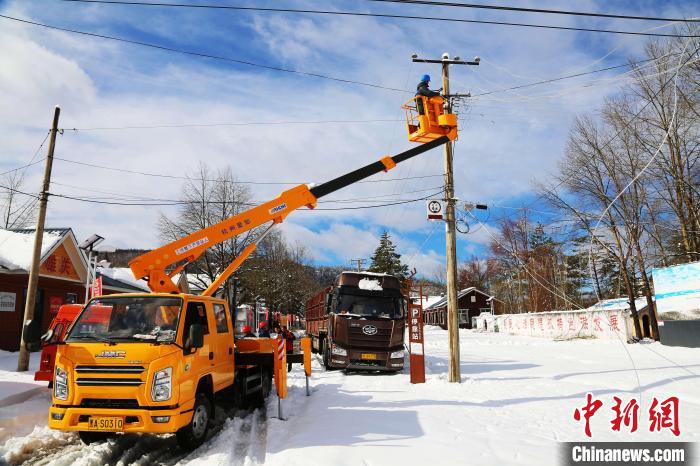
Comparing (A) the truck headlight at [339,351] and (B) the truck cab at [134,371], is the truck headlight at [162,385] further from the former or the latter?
(A) the truck headlight at [339,351]

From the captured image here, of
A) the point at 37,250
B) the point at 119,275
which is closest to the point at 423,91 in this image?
the point at 37,250

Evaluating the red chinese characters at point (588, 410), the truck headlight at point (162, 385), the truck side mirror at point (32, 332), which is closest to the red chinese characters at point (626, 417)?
the red chinese characters at point (588, 410)

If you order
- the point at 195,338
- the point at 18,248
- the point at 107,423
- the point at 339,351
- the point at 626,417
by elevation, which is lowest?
the point at 626,417

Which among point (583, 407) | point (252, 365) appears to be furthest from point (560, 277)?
point (252, 365)

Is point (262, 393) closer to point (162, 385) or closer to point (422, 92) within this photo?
point (162, 385)

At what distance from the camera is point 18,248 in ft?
67.1

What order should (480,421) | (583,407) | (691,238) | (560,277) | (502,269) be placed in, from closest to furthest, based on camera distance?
(480,421) < (583,407) < (691,238) < (560,277) < (502,269)

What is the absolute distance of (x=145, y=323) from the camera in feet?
23.3

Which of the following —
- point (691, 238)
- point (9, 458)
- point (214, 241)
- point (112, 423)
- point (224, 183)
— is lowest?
point (9, 458)

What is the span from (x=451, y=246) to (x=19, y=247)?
18.9 meters

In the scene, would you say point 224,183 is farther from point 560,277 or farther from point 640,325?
point 560,277

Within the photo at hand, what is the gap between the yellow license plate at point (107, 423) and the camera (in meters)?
6.07

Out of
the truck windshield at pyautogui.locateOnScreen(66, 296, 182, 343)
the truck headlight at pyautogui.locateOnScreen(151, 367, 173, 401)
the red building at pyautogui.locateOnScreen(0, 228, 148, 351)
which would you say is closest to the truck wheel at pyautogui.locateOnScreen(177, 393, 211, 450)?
the truck headlight at pyautogui.locateOnScreen(151, 367, 173, 401)

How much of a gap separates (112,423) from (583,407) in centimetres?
845
